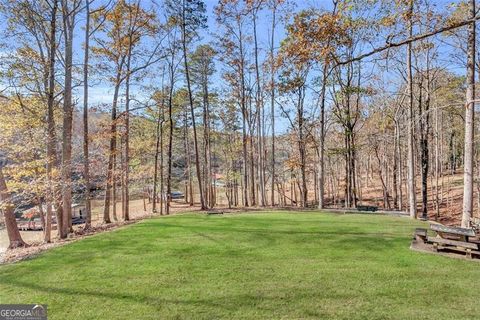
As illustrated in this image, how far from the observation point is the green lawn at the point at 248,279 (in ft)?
13.3

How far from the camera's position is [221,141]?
28062 mm

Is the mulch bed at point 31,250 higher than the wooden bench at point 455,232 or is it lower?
lower

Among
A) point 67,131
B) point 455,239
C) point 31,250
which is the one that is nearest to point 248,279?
point 455,239

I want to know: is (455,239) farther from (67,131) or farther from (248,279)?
(67,131)

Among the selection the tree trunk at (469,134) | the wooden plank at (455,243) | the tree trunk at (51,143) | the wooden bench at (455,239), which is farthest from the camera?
the tree trunk at (51,143)

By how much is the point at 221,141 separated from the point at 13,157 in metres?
18.1

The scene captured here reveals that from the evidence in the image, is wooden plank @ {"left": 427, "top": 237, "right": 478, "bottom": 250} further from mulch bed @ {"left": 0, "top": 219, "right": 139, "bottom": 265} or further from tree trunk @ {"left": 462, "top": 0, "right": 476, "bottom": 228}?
mulch bed @ {"left": 0, "top": 219, "right": 139, "bottom": 265}

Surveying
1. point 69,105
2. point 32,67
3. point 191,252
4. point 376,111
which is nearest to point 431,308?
point 191,252

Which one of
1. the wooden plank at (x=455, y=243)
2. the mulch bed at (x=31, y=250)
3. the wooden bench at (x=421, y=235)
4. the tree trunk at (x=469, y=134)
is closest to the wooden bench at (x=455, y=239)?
the wooden plank at (x=455, y=243)

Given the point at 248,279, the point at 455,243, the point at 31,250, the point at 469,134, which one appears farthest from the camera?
the point at 31,250

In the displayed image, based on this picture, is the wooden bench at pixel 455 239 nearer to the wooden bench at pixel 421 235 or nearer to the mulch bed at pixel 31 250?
the wooden bench at pixel 421 235

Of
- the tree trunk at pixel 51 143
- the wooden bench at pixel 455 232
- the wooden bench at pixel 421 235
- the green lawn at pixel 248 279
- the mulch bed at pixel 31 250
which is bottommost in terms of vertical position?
the mulch bed at pixel 31 250

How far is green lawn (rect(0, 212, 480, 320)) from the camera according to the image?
4.05 meters

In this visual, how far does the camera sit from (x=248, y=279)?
5023mm
